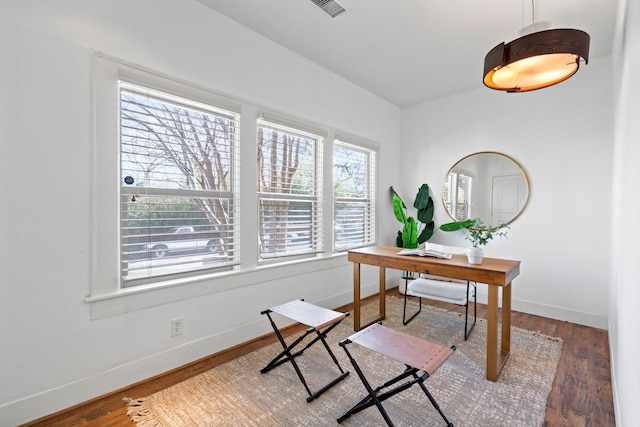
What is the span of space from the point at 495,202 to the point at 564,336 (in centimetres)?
162

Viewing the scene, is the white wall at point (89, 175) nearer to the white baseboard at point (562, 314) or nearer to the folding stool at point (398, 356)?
the white baseboard at point (562, 314)

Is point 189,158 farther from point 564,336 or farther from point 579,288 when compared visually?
point 579,288

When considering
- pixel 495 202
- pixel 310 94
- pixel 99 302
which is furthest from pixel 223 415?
pixel 495 202

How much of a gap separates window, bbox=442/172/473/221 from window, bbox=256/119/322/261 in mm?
2000

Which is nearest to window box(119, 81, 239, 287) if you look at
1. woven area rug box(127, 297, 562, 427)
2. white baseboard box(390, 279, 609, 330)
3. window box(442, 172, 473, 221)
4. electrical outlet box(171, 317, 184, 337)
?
electrical outlet box(171, 317, 184, 337)

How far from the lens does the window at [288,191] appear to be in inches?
114

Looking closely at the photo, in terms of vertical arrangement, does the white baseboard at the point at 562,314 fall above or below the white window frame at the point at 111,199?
below

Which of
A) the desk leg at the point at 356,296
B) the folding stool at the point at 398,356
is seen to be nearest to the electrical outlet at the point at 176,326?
the folding stool at the point at 398,356

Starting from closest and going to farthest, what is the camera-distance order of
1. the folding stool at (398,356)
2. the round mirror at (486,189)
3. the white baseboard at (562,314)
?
the folding stool at (398,356) < the white baseboard at (562,314) < the round mirror at (486,189)

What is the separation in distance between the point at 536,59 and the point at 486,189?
7.70 ft

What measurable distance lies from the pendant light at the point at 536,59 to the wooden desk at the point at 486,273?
1299 mm

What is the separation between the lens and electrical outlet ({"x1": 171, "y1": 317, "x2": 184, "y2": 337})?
2263mm

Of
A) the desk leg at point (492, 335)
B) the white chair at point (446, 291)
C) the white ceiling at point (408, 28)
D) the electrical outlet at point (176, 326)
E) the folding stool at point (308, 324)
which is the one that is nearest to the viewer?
the folding stool at point (308, 324)

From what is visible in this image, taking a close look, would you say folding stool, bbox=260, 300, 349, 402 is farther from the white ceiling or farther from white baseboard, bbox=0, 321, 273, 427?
the white ceiling
